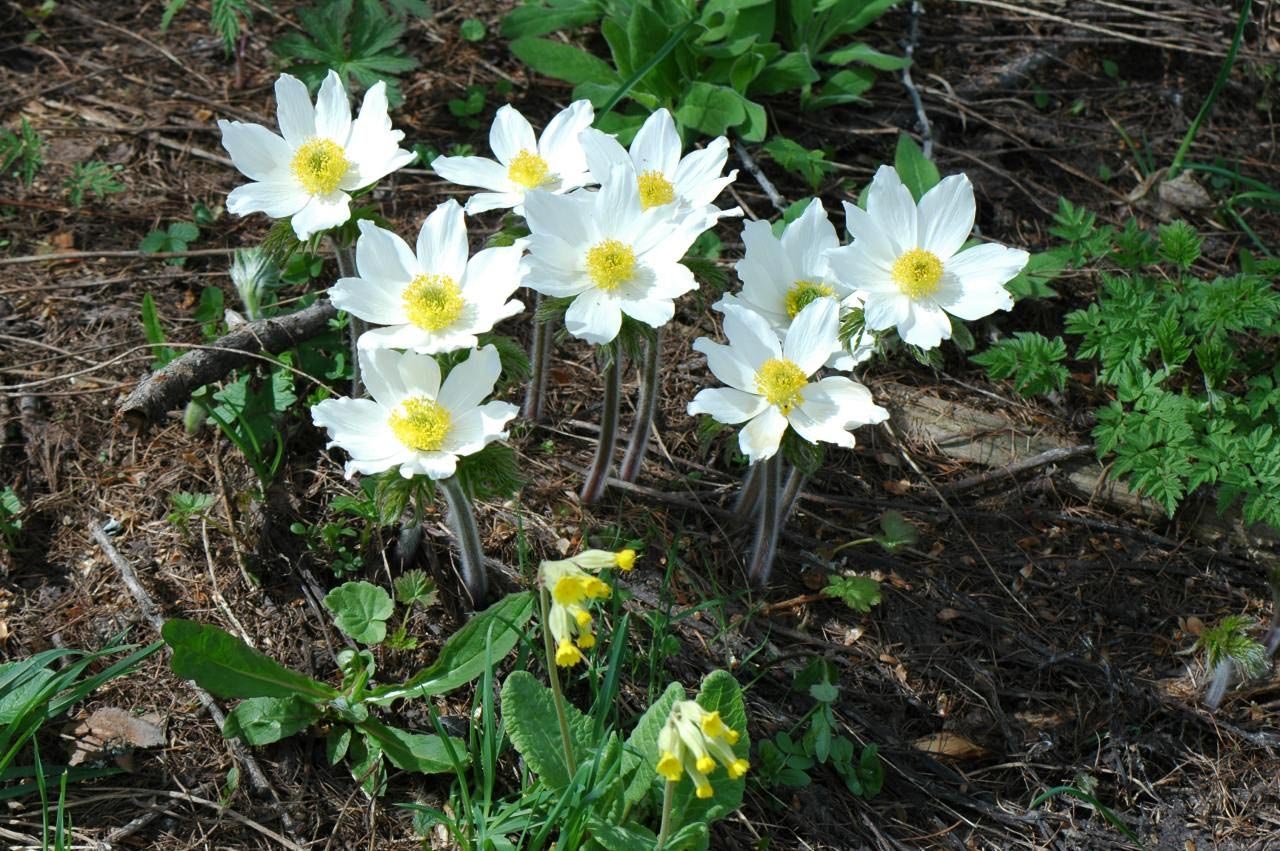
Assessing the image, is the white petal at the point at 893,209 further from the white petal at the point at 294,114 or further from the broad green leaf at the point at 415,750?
the broad green leaf at the point at 415,750

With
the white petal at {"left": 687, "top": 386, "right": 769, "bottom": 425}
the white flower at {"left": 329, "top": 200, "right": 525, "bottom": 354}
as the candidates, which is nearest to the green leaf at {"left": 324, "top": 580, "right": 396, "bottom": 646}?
the white flower at {"left": 329, "top": 200, "right": 525, "bottom": 354}

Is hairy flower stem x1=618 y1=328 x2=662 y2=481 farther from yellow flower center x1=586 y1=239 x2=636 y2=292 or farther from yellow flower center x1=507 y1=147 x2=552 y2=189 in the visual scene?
yellow flower center x1=507 y1=147 x2=552 y2=189

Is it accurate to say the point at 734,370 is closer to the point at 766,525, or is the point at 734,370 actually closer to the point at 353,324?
the point at 766,525

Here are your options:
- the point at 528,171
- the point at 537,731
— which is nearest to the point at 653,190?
the point at 528,171

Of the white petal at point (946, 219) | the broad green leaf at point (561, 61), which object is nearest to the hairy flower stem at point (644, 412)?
the white petal at point (946, 219)

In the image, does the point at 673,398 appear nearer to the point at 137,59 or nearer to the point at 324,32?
the point at 324,32

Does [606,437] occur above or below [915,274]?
below
